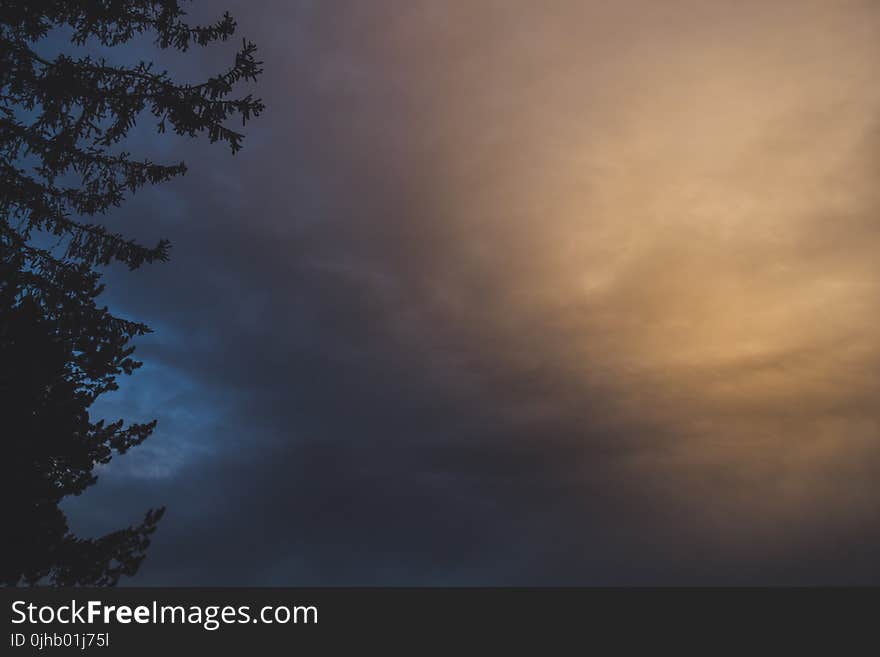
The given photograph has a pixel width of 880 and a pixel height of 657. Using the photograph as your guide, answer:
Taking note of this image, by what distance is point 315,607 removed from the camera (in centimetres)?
1172

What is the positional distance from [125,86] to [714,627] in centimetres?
1357

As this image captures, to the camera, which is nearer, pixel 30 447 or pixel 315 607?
pixel 315 607

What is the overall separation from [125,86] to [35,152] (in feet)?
7.51

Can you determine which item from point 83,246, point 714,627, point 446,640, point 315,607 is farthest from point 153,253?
point 714,627

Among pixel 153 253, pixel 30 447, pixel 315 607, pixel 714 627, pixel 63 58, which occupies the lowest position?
pixel 714 627

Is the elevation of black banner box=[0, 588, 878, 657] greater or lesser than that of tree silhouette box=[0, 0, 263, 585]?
lesser

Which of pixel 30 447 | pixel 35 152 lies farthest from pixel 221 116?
pixel 30 447

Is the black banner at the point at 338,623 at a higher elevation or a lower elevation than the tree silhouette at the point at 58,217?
lower

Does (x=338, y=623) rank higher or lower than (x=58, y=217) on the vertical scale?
lower

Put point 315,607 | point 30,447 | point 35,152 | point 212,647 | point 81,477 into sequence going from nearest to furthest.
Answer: point 212,647 < point 315,607 < point 35,152 < point 30,447 < point 81,477

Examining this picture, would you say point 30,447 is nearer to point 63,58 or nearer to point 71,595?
point 71,595

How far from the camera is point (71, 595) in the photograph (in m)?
12.2

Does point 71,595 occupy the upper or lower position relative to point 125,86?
lower

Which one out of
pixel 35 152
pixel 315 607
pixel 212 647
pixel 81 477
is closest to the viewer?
pixel 212 647
